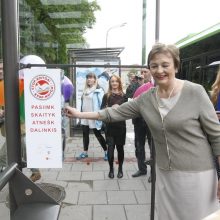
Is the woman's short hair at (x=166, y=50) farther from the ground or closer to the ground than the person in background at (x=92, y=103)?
farther from the ground

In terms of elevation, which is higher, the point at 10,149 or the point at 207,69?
the point at 207,69

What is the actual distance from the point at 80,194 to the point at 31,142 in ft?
8.40

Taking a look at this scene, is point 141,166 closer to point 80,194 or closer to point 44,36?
point 80,194

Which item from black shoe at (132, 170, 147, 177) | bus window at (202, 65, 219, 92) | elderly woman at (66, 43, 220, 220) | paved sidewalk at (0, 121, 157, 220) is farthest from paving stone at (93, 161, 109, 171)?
elderly woman at (66, 43, 220, 220)

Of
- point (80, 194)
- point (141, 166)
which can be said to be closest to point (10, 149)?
point (80, 194)

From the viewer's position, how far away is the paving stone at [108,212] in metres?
3.89

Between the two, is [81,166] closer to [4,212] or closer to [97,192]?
[97,192]

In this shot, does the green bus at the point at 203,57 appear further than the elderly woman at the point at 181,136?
Yes

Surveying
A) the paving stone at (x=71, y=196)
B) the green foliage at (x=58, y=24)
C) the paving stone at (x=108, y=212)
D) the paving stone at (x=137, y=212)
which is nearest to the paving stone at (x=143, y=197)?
the paving stone at (x=137, y=212)

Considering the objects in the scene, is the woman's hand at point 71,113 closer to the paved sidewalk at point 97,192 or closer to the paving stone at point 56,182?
the paved sidewalk at point 97,192

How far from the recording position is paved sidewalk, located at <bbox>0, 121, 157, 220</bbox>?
400 centimetres

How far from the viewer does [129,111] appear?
2.57m

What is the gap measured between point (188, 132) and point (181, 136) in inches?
2.0

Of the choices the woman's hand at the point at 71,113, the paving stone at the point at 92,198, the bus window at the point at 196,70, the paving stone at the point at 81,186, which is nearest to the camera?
the woman's hand at the point at 71,113
